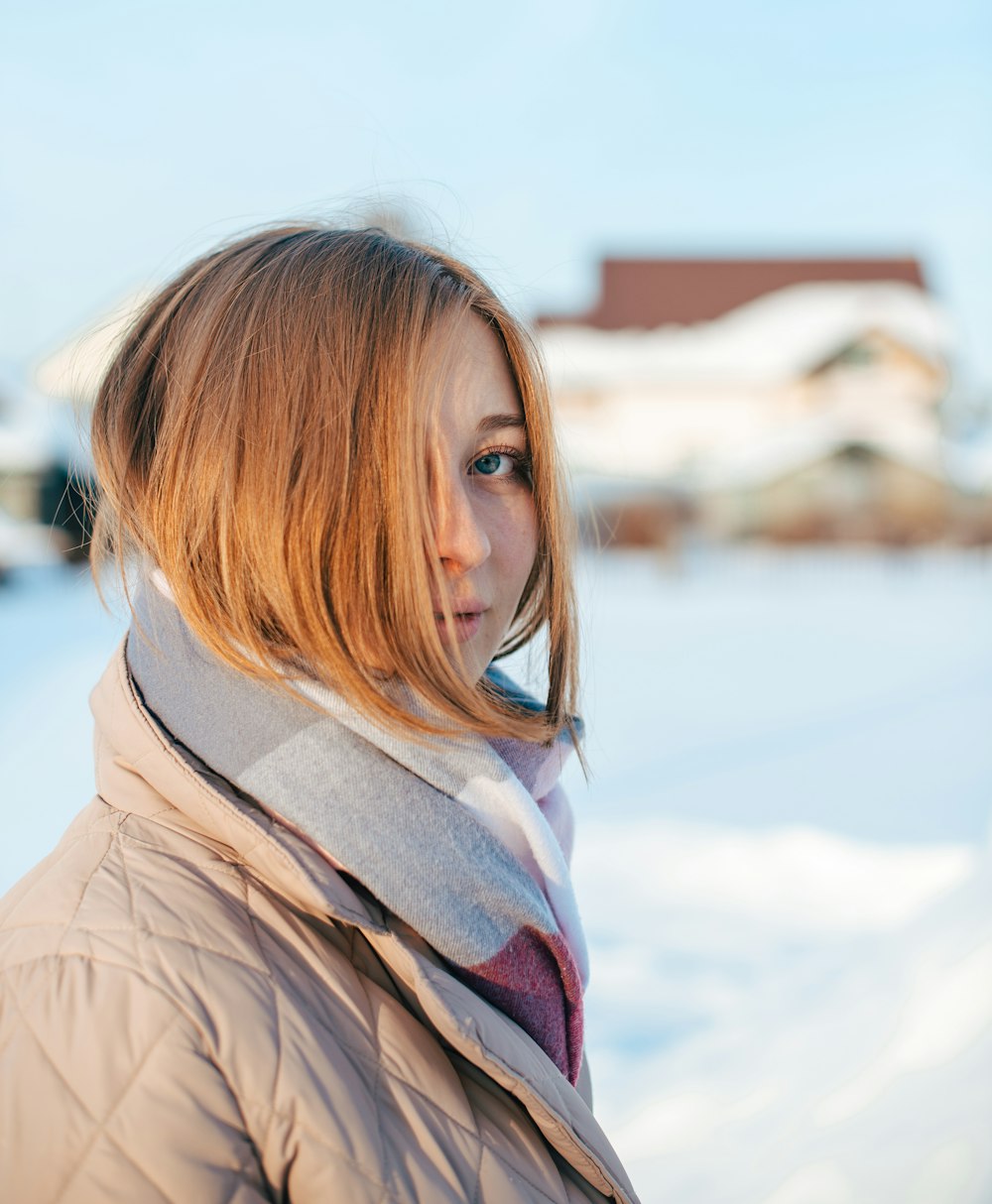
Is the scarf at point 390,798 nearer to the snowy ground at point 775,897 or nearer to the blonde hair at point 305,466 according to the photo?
the blonde hair at point 305,466

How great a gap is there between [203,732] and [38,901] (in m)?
0.20

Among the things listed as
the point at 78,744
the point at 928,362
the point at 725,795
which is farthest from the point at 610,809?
the point at 928,362

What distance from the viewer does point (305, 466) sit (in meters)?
0.96

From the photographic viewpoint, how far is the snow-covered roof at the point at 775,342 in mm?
23234

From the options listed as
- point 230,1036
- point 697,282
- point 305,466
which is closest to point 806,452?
point 697,282

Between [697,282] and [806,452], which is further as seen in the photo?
[697,282]

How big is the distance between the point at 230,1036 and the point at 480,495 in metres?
0.65

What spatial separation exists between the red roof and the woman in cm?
2645

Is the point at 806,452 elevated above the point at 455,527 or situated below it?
below

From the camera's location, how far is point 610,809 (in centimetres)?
497

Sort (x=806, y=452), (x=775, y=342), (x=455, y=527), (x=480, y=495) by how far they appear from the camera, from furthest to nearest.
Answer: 1. (x=775, y=342)
2. (x=806, y=452)
3. (x=480, y=495)
4. (x=455, y=527)

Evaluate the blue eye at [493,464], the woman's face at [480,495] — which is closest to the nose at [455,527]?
the woman's face at [480,495]

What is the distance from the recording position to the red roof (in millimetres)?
27078

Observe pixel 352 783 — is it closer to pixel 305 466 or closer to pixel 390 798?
pixel 390 798
